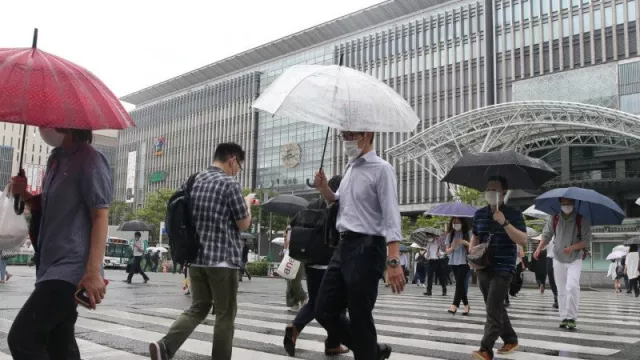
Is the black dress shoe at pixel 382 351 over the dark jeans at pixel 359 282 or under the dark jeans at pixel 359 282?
under

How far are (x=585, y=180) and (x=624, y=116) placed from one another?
12778 mm

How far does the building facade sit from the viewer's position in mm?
46438

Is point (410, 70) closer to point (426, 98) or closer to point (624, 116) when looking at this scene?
point (426, 98)

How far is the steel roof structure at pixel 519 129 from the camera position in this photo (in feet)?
115

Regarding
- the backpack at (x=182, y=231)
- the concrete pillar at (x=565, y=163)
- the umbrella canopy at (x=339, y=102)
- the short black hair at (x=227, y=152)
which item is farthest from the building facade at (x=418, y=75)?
the backpack at (x=182, y=231)

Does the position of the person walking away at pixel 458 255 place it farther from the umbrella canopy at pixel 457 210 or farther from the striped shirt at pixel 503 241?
the striped shirt at pixel 503 241

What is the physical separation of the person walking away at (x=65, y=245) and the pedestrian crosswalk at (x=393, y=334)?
7.68 feet

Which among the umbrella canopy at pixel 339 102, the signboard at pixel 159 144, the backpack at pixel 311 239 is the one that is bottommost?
the backpack at pixel 311 239

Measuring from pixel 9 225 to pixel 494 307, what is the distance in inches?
152

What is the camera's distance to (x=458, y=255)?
10.5 meters

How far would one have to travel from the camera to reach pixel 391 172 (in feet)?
13.5

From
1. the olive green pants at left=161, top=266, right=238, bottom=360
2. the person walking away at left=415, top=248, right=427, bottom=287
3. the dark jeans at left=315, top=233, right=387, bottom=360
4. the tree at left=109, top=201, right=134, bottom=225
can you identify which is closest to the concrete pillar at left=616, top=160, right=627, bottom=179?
the person walking away at left=415, top=248, right=427, bottom=287

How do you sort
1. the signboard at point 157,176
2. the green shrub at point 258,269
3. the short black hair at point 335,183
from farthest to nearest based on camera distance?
the signboard at point 157,176 < the green shrub at point 258,269 < the short black hair at point 335,183

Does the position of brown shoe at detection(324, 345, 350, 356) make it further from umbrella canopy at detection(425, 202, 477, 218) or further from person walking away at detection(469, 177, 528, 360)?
umbrella canopy at detection(425, 202, 477, 218)
